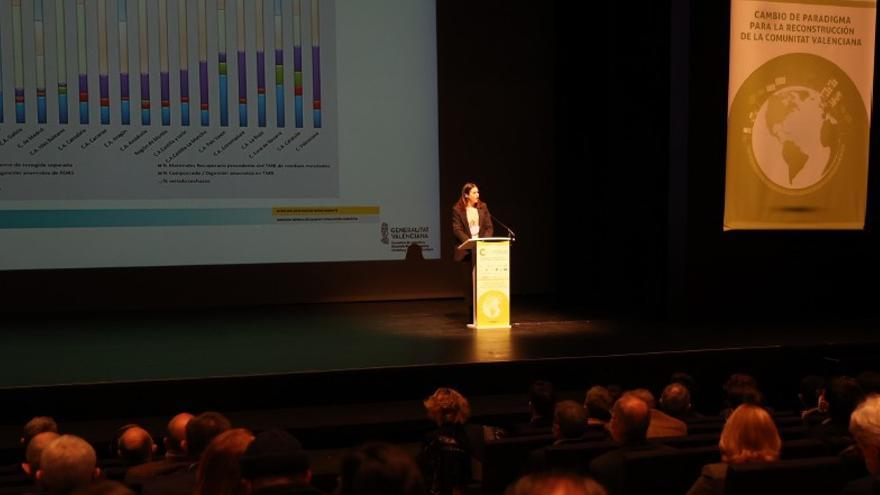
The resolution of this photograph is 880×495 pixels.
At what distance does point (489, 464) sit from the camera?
277 cm

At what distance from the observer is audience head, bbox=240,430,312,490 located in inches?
70.6

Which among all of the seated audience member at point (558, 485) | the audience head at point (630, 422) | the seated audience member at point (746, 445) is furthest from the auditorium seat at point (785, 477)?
the seated audience member at point (558, 485)

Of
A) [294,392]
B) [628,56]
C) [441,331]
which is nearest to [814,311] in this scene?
[628,56]

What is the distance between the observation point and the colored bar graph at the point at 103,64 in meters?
6.71

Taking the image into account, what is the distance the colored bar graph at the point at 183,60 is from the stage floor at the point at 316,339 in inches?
65.6

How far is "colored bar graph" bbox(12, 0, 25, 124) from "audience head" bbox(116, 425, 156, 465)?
4.66m

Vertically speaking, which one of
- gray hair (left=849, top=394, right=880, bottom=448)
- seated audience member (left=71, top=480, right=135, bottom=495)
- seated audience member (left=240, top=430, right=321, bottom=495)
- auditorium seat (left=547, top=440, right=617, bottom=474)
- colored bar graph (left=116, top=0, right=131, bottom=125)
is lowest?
auditorium seat (left=547, top=440, right=617, bottom=474)

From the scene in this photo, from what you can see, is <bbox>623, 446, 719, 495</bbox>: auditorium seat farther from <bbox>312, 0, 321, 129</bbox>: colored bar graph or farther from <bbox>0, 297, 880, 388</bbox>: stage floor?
<bbox>312, 0, 321, 129</bbox>: colored bar graph

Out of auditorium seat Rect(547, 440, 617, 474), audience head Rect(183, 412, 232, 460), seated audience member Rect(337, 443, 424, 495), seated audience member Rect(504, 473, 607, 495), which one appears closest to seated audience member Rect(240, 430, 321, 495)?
seated audience member Rect(337, 443, 424, 495)

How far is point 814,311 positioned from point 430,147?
3501mm

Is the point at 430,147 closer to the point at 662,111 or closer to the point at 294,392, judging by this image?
the point at 662,111

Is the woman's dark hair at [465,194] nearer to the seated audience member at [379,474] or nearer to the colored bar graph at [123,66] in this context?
the colored bar graph at [123,66]

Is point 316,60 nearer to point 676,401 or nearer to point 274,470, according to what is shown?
point 676,401

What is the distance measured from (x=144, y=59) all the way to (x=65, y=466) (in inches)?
208
